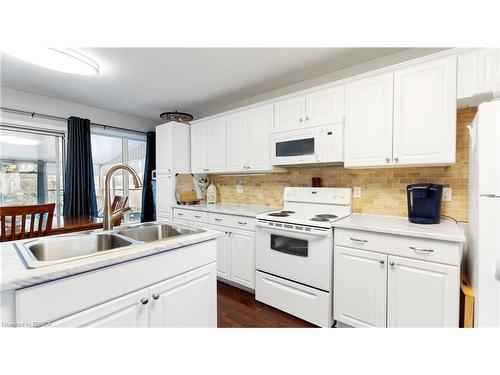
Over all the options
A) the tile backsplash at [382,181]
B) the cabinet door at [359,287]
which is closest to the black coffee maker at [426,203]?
the tile backsplash at [382,181]

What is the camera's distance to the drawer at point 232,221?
2504 millimetres

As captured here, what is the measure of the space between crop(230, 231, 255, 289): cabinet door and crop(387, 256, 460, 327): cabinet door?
1286 mm

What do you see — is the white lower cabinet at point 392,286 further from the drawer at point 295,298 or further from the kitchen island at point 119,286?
the kitchen island at point 119,286

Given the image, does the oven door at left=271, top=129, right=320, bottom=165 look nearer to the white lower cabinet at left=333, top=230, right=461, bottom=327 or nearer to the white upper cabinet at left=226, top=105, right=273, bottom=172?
the white upper cabinet at left=226, top=105, right=273, bottom=172

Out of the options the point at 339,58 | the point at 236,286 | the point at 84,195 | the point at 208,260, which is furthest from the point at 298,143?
the point at 84,195

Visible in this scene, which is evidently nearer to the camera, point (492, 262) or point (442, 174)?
point (492, 262)

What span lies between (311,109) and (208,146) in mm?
1606

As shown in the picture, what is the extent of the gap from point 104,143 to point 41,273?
11.7 ft

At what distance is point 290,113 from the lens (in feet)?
8.11

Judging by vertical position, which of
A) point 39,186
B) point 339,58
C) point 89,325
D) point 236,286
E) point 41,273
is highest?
point 339,58

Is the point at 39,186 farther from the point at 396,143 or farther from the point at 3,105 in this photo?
the point at 396,143

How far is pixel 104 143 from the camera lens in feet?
12.4

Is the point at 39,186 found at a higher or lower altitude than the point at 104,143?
lower

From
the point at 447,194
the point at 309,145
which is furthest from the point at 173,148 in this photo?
the point at 447,194
